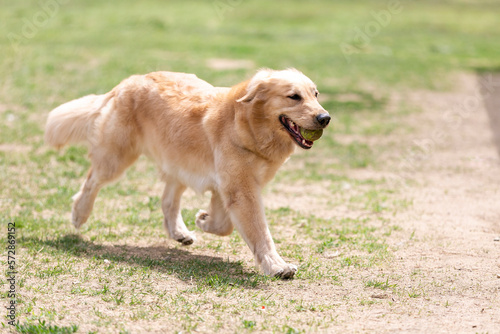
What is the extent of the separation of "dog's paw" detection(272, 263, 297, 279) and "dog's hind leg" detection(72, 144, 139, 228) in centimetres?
197

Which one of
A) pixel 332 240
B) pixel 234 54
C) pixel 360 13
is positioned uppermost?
pixel 332 240

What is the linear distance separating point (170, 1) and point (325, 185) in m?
20.9

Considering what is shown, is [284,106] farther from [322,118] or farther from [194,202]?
[194,202]

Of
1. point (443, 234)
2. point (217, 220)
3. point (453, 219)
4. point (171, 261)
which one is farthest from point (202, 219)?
point (453, 219)

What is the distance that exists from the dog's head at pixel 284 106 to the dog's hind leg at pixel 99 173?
144 cm

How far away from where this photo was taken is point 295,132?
5.26 m

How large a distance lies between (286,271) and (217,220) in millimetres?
933

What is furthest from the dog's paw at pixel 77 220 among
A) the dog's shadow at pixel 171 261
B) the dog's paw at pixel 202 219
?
the dog's paw at pixel 202 219

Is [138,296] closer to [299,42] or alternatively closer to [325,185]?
[325,185]

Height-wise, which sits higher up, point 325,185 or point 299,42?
point 325,185

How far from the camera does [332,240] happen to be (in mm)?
6262

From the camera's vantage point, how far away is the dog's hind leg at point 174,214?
618cm

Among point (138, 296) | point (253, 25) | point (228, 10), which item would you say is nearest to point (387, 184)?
point (138, 296)

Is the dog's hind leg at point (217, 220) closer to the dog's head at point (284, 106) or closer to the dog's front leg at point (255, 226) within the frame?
the dog's front leg at point (255, 226)
